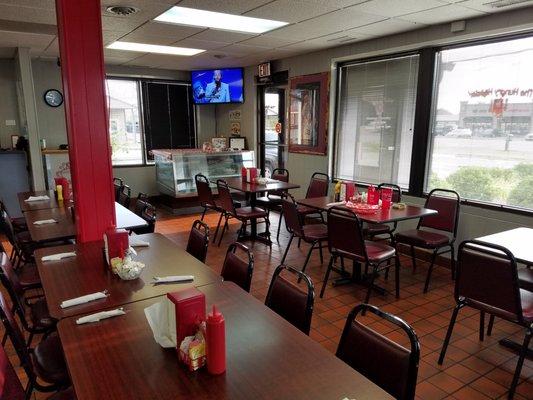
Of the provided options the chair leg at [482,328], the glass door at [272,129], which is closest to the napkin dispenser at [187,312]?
the chair leg at [482,328]

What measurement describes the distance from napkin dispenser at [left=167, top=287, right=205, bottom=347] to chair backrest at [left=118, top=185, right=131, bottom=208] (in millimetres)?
3102

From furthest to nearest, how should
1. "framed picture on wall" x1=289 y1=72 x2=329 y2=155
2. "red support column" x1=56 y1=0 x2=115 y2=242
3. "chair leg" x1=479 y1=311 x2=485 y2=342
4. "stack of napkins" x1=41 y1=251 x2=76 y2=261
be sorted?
"framed picture on wall" x1=289 y1=72 x2=329 y2=155 → "chair leg" x1=479 y1=311 x2=485 y2=342 → "red support column" x1=56 y1=0 x2=115 y2=242 → "stack of napkins" x1=41 y1=251 x2=76 y2=261

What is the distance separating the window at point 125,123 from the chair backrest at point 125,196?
2871 mm

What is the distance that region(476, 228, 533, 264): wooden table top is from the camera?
7.77ft

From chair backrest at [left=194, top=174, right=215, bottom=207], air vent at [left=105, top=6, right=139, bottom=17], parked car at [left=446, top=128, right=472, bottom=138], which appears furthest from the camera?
chair backrest at [left=194, top=174, right=215, bottom=207]

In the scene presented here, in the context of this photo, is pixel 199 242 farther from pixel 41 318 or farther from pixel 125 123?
pixel 125 123

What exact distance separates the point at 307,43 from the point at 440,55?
1.65 m

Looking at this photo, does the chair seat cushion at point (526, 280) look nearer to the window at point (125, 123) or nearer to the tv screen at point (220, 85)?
the tv screen at point (220, 85)

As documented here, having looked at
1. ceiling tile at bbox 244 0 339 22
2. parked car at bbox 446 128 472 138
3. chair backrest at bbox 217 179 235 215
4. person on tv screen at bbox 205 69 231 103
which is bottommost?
chair backrest at bbox 217 179 235 215

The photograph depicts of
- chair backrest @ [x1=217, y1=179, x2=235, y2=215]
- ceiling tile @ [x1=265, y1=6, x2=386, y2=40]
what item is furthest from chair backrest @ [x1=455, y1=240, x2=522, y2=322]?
chair backrest @ [x1=217, y1=179, x2=235, y2=215]

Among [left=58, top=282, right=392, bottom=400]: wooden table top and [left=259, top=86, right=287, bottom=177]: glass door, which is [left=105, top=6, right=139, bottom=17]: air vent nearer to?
[left=58, top=282, right=392, bottom=400]: wooden table top

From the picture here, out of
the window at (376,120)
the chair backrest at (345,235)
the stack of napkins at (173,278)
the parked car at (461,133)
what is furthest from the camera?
the window at (376,120)

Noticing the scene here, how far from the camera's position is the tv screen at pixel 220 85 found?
23.7 feet

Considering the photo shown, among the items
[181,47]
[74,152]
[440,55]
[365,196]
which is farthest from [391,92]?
[74,152]
